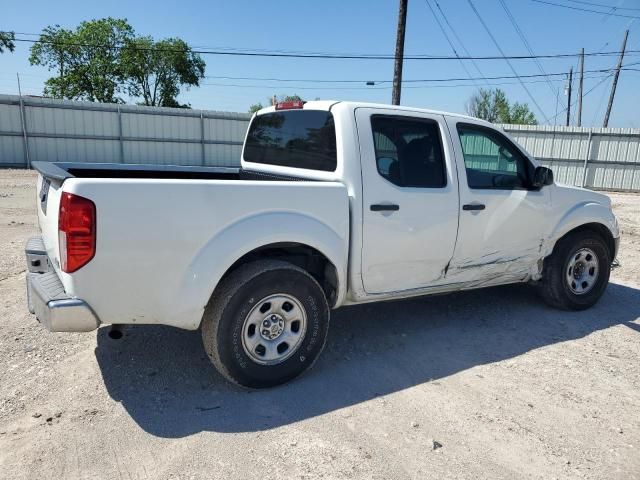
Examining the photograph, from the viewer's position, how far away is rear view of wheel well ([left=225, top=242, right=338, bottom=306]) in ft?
10.8

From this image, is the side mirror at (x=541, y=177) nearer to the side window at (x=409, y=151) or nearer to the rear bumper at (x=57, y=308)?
the side window at (x=409, y=151)

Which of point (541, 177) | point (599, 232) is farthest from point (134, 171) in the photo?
point (599, 232)

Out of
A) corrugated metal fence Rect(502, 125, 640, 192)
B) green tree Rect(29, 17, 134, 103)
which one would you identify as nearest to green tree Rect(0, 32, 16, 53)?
green tree Rect(29, 17, 134, 103)

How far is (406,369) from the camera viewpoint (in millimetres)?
3705

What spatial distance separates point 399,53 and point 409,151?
43.9 ft

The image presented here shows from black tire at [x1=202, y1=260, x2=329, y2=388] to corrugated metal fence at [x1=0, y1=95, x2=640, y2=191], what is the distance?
1994 cm

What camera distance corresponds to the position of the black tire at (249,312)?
10.1ft

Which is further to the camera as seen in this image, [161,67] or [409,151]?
[161,67]

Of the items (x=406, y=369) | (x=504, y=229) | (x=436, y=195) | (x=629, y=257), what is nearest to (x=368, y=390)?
(x=406, y=369)

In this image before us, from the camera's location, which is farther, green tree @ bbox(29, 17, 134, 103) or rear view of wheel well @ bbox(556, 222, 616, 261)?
green tree @ bbox(29, 17, 134, 103)

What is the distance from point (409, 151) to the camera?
3.89 metres

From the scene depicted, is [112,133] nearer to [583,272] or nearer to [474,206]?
[474,206]

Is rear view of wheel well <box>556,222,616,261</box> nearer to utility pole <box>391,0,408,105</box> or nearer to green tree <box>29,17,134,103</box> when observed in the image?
utility pole <box>391,0,408,105</box>

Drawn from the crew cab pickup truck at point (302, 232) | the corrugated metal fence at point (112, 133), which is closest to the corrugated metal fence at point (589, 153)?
the corrugated metal fence at point (112, 133)
